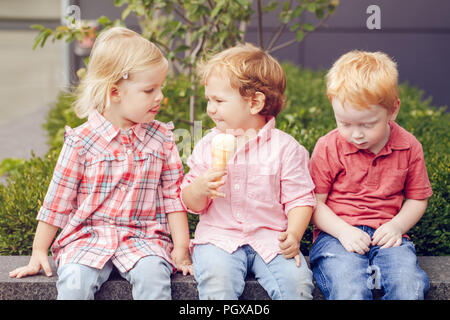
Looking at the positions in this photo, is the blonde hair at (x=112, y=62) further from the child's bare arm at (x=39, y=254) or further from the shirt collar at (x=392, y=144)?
the shirt collar at (x=392, y=144)

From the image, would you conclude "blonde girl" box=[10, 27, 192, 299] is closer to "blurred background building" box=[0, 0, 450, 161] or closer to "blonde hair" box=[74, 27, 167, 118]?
"blonde hair" box=[74, 27, 167, 118]

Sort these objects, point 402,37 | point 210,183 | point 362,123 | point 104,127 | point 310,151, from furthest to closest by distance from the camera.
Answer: point 402,37 → point 310,151 → point 104,127 → point 362,123 → point 210,183

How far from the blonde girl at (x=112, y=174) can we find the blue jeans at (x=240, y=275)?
17 cm

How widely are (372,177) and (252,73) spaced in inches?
27.9

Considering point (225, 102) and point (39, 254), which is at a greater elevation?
point (225, 102)

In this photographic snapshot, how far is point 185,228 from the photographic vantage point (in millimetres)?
2748

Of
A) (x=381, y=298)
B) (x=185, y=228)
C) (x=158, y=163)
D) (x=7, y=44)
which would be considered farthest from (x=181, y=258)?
(x=7, y=44)

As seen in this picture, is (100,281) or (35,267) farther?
(35,267)

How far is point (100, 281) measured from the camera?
249 centimetres

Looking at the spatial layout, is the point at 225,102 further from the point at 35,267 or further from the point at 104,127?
the point at 35,267

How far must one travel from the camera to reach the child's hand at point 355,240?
2557 mm

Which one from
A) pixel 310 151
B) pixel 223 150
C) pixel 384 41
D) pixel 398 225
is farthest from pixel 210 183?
pixel 384 41

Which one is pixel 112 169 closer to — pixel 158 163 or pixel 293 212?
pixel 158 163

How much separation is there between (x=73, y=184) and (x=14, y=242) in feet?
2.43
